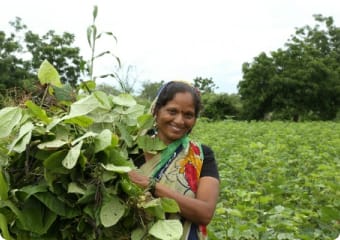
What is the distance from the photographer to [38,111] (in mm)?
1398

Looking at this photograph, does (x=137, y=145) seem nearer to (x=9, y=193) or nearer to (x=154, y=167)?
(x=154, y=167)

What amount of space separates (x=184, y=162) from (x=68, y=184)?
439 mm

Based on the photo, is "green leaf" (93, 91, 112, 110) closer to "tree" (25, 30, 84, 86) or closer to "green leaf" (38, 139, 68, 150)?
"green leaf" (38, 139, 68, 150)

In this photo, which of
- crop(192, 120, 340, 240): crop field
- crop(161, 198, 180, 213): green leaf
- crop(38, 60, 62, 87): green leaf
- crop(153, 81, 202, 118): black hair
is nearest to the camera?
crop(161, 198, 180, 213): green leaf

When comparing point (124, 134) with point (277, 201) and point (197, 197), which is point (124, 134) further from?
→ point (277, 201)

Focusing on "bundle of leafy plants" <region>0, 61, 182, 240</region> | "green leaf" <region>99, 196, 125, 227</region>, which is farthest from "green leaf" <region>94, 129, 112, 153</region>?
"green leaf" <region>99, 196, 125, 227</region>

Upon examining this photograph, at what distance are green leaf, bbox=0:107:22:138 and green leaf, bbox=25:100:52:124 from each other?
39mm

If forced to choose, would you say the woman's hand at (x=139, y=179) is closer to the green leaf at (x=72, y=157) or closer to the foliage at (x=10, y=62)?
the green leaf at (x=72, y=157)

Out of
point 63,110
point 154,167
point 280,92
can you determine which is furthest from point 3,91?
point 280,92

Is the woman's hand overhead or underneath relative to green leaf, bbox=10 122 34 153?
underneath

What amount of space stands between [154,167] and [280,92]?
92.7 ft

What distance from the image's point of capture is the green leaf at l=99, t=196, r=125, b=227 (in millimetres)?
1351

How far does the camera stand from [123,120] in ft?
5.27

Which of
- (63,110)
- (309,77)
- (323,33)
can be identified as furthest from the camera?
(323,33)
